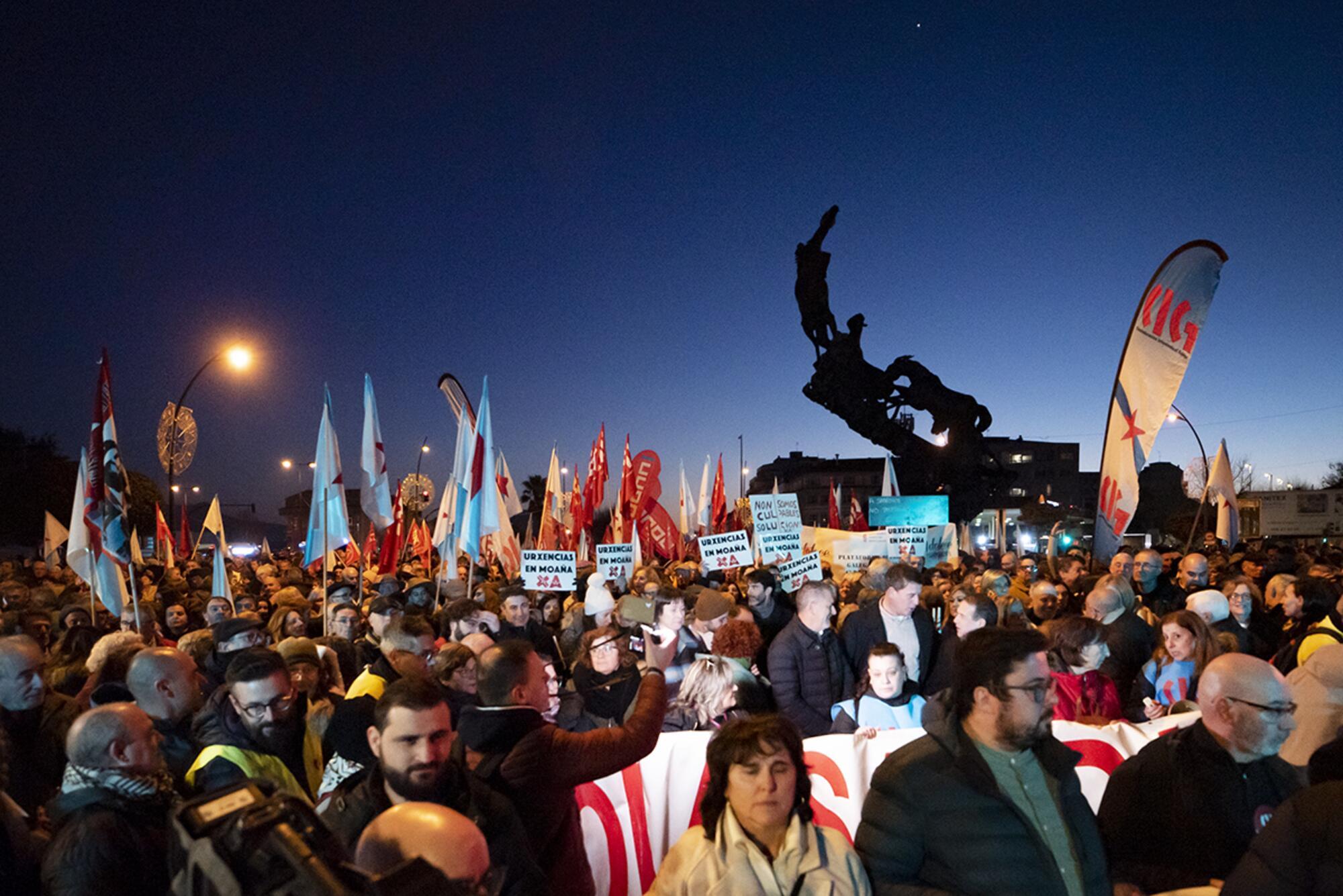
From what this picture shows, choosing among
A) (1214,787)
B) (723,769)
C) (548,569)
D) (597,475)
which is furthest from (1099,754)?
(597,475)

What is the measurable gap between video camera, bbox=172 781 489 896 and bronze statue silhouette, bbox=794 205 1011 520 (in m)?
32.6

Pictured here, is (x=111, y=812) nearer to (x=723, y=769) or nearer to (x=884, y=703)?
(x=723, y=769)

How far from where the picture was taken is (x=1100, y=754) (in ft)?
15.7

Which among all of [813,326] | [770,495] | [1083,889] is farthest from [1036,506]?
[1083,889]

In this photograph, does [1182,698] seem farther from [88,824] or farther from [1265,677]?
[88,824]

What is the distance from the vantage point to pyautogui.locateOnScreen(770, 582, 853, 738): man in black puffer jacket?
19.4 feet

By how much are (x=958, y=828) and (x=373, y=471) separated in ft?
35.4

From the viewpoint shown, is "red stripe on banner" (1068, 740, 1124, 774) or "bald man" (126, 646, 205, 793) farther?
"red stripe on banner" (1068, 740, 1124, 774)

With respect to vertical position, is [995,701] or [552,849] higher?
[995,701]

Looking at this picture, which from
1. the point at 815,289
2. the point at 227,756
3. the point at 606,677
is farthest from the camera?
the point at 815,289

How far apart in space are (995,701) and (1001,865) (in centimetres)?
49

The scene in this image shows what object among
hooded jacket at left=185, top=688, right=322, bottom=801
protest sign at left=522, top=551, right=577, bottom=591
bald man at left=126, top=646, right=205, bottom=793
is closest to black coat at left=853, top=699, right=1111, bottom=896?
hooded jacket at left=185, top=688, right=322, bottom=801

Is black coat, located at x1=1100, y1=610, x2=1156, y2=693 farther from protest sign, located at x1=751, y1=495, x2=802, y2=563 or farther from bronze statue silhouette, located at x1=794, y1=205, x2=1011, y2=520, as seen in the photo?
bronze statue silhouette, located at x1=794, y1=205, x2=1011, y2=520

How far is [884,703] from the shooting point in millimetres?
5191
